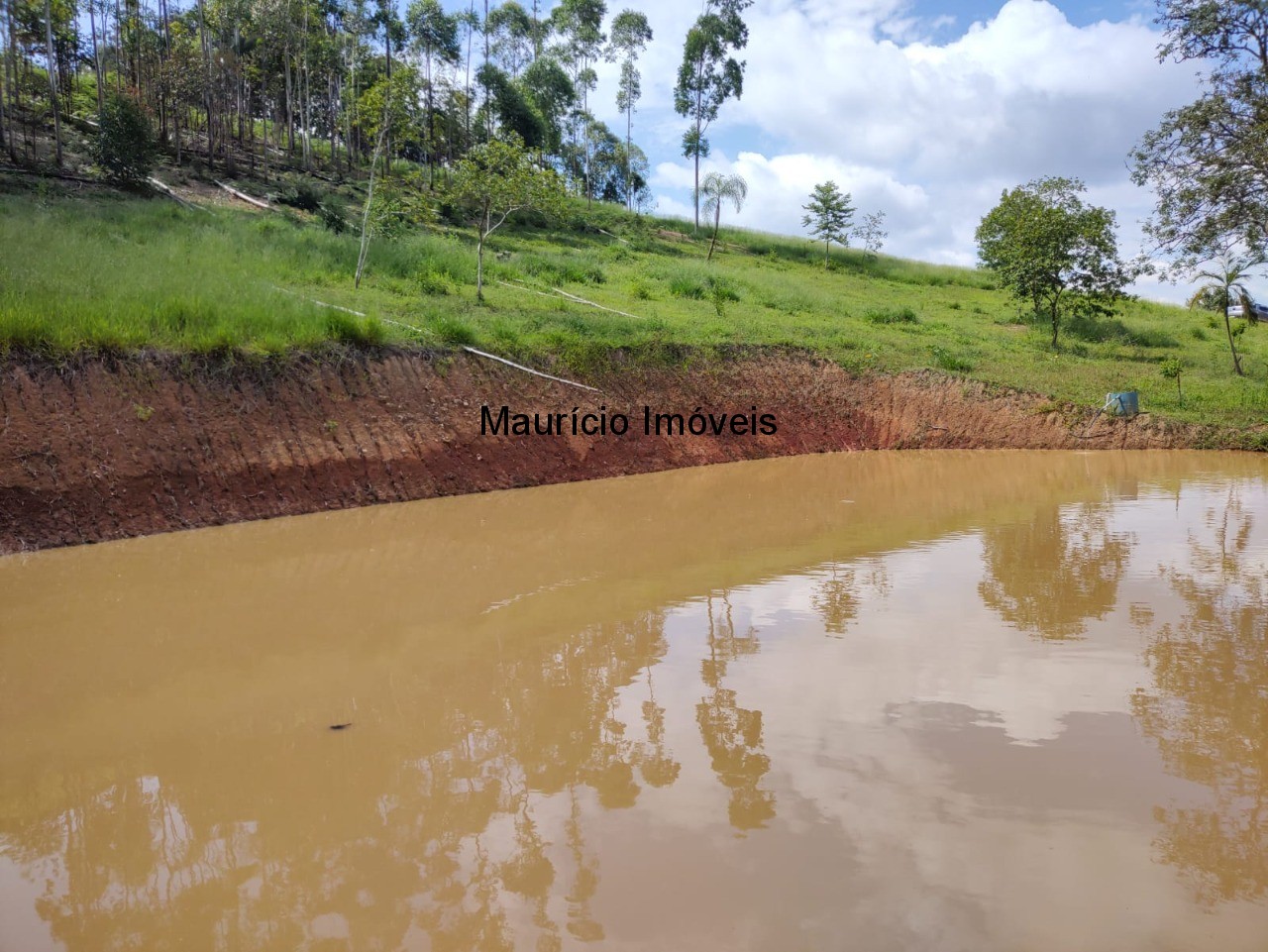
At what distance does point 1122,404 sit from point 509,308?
14525 millimetres

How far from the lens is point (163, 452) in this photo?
10.8 m

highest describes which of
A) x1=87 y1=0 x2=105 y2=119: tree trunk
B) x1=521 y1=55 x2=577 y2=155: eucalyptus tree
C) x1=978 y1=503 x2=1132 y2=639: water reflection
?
x1=521 y1=55 x2=577 y2=155: eucalyptus tree

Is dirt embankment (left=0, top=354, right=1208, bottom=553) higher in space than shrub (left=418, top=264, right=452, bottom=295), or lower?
lower

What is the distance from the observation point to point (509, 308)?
A: 18.2m

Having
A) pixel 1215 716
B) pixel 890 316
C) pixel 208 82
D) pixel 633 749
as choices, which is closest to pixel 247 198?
pixel 208 82

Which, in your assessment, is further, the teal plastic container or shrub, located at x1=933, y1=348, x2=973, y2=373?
shrub, located at x1=933, y1=348, x2=973, y2=373

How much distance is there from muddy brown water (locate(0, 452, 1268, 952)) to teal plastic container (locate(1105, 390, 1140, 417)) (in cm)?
1134

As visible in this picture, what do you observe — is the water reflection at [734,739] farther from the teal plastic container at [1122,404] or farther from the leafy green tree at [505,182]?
the teal plastic container at [1122,404]

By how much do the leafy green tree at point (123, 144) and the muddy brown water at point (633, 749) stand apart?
1763 cm

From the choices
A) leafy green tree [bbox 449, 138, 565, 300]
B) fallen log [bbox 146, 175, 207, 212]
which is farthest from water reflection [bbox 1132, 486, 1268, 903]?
fallen log [bbox 146, 175, 207, 212]

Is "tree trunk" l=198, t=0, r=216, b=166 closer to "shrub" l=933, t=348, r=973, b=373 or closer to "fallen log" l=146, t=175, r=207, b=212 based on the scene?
"fallen log" l=146, t=175, r=207, b=212

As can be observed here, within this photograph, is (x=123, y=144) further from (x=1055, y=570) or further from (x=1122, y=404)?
(x=1122, y=404)

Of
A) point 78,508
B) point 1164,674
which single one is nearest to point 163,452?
point 78,508

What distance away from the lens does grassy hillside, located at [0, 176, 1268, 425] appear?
12.2 meters
